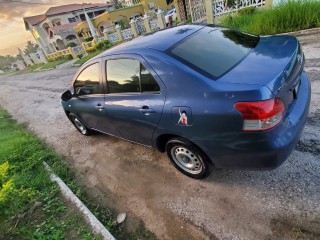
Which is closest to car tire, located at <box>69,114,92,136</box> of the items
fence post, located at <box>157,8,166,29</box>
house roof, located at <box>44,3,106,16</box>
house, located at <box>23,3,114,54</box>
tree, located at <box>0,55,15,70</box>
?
fence post, located at <box>157,8,166,29</box>

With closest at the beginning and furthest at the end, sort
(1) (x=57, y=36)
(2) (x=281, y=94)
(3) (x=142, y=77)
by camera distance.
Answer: (2) (x=281, y=94) → (3) (x=142, y=77) → (1) (x=57, y=36)

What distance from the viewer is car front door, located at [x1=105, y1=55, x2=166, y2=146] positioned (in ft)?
8.75

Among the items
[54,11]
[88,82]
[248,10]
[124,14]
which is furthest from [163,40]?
[54,11]

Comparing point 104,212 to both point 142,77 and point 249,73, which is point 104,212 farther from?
point 249,73

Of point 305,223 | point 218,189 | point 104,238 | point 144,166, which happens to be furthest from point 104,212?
point 305,223

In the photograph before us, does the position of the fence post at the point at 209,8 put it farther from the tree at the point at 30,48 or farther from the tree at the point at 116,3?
the tree at the point at 30,48

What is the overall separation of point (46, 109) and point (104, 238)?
710cm

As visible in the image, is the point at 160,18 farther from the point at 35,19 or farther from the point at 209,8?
the point at 35,19

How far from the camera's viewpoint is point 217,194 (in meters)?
2.74

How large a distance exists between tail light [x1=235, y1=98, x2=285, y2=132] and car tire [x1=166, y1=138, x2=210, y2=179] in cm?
77

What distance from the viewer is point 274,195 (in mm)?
2514

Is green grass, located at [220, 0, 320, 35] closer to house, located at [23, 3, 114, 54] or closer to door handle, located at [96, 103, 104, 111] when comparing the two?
door handle, located at [96, 103, 104, 111]

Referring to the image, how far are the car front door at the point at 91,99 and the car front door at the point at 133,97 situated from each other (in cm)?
22

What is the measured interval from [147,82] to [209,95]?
2.87ft
